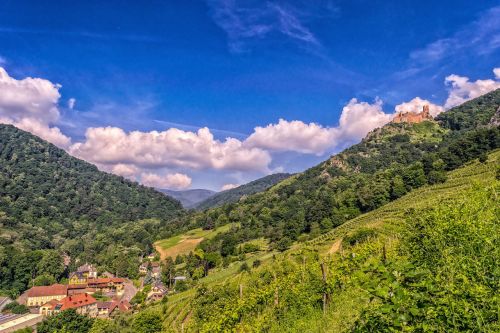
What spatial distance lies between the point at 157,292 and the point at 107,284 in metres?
28.4

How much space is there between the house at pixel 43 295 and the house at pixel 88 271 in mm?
21943

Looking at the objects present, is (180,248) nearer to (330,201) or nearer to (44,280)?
(44,280)

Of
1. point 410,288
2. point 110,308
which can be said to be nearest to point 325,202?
point 110,308

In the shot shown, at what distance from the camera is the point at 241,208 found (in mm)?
163000

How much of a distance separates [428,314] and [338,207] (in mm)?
95294

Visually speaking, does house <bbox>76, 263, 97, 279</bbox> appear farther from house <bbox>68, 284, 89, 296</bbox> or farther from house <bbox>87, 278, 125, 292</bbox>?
house <bbox>68, 284, 89, 296</bbox>

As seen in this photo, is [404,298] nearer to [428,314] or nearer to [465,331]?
[428,314]

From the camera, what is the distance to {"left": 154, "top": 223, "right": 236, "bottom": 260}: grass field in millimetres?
130500

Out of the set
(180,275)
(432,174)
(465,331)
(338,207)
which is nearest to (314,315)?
(465,331)

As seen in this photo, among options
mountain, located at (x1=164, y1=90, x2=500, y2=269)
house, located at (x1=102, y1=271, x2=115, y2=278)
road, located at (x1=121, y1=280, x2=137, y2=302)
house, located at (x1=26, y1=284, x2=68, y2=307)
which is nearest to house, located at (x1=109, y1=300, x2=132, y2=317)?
road, located at (x1=121, y1=280, x2=137, y2=302)

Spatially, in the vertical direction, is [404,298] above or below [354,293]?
above

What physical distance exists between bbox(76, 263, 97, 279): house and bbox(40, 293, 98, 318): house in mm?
31947

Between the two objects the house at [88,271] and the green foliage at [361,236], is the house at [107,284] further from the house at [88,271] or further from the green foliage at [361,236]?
the green foliage at [361,236]

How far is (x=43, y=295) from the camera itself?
98.6 metres
